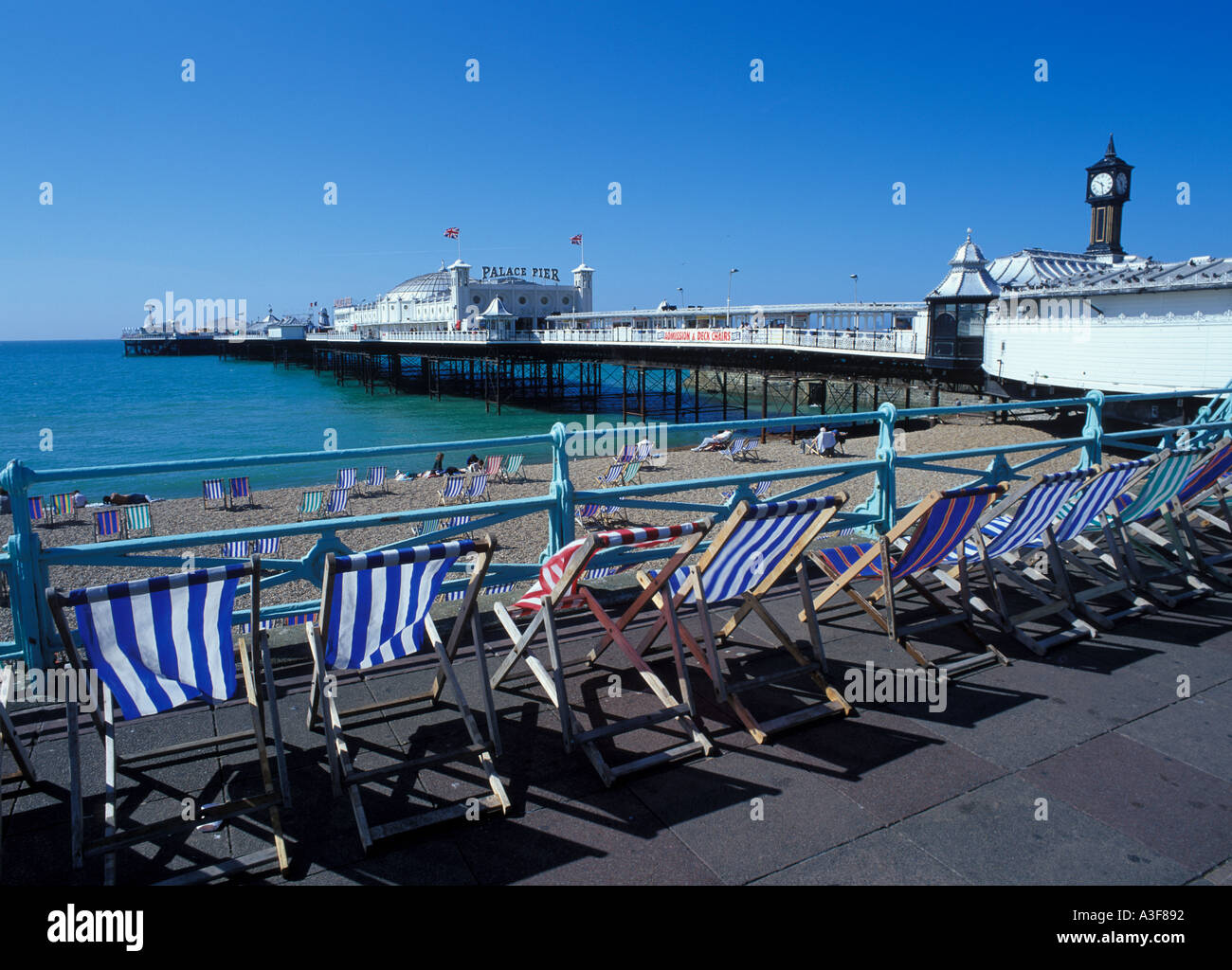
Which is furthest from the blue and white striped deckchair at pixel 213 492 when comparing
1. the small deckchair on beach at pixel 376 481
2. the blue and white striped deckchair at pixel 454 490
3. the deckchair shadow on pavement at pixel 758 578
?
the deckchair shadow on pavement at pixel 758 578

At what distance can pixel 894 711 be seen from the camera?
11.4ft

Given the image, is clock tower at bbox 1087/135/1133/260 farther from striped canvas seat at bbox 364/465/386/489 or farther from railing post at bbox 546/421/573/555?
railing post at bbox 546/421/573/555

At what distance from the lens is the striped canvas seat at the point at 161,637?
261 centimetres

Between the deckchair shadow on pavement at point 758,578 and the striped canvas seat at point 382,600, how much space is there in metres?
0.99

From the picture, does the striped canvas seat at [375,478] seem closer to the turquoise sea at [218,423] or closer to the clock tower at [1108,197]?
the turquoise sea at [218,423]

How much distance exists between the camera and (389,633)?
3.11m

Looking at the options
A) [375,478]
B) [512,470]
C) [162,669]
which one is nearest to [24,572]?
[162,669]

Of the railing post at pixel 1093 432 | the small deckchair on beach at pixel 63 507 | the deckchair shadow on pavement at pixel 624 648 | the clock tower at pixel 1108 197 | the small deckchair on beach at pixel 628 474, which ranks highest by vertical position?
the clock tower at pixel 1108 197

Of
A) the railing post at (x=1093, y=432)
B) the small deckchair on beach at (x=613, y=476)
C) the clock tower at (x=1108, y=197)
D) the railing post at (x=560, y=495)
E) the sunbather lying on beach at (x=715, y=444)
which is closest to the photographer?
the railing post at (x=560, y=495)

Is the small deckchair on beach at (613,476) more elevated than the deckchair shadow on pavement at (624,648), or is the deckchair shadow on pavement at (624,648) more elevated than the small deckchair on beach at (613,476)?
the deckchair shadow on pavement at (624,648)

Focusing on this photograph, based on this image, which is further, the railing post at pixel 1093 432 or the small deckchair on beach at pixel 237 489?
the small deckchair on beach at pixel 237 489
